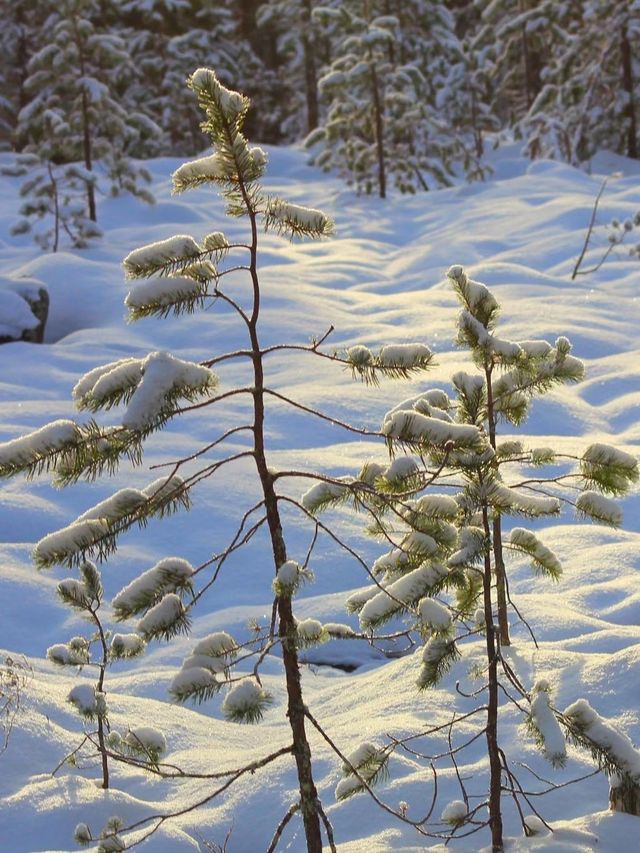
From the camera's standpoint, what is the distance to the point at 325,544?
7.05 metres

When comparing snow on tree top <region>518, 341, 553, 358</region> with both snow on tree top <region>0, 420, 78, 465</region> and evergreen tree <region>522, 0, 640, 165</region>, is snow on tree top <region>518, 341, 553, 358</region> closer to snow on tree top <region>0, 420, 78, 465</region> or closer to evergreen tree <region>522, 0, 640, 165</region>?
snow on tree top <region>0, 420, 78, 465</region>

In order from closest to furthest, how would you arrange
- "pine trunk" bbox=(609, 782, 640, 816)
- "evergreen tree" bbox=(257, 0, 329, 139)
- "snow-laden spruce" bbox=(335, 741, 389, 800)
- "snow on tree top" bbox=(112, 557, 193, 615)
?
"snow on tree top" bbox=(112, 557, 193, 615)
"snow-laden spruce" bbox=(335, 741, 389, 800)
"pine trunk" bbox=(609, 782, 640, 816)
"evergreen tree" bbox=(257, 0, 329, 139)

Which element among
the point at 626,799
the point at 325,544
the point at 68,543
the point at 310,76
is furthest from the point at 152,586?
the point at 310,76

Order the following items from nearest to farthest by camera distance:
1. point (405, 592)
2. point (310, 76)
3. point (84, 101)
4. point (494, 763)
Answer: point (405, 592), point (494, 763), point (84, 101), point (310, 76)

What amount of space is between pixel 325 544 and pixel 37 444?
4699 millimetres

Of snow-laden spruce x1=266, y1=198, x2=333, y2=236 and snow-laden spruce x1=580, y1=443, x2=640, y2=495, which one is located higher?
snow-laden spruce x1=266, y1=198, x2=333, y2=236

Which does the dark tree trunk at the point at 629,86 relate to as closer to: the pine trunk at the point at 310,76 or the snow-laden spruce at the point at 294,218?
the pine trunk at the point at 310,76

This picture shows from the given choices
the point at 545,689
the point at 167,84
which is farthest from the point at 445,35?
the point at 545,689

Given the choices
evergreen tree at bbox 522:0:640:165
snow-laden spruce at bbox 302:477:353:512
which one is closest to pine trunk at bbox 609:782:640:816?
snow-laden spruce at bbox 302:477:353:512

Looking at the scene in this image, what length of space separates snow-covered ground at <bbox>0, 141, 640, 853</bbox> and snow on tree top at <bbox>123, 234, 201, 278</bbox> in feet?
6.95

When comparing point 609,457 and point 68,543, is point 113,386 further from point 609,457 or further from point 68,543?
point 609,457

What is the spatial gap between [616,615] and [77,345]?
771cm

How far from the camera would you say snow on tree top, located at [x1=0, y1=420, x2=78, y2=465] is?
8.04 feet

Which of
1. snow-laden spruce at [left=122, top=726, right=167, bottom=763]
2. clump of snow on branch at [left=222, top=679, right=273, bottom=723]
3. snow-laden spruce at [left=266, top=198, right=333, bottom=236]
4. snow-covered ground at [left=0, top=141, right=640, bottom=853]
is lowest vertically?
snow-covered ground at [left=0, top=141, right=640, bottom=853]
